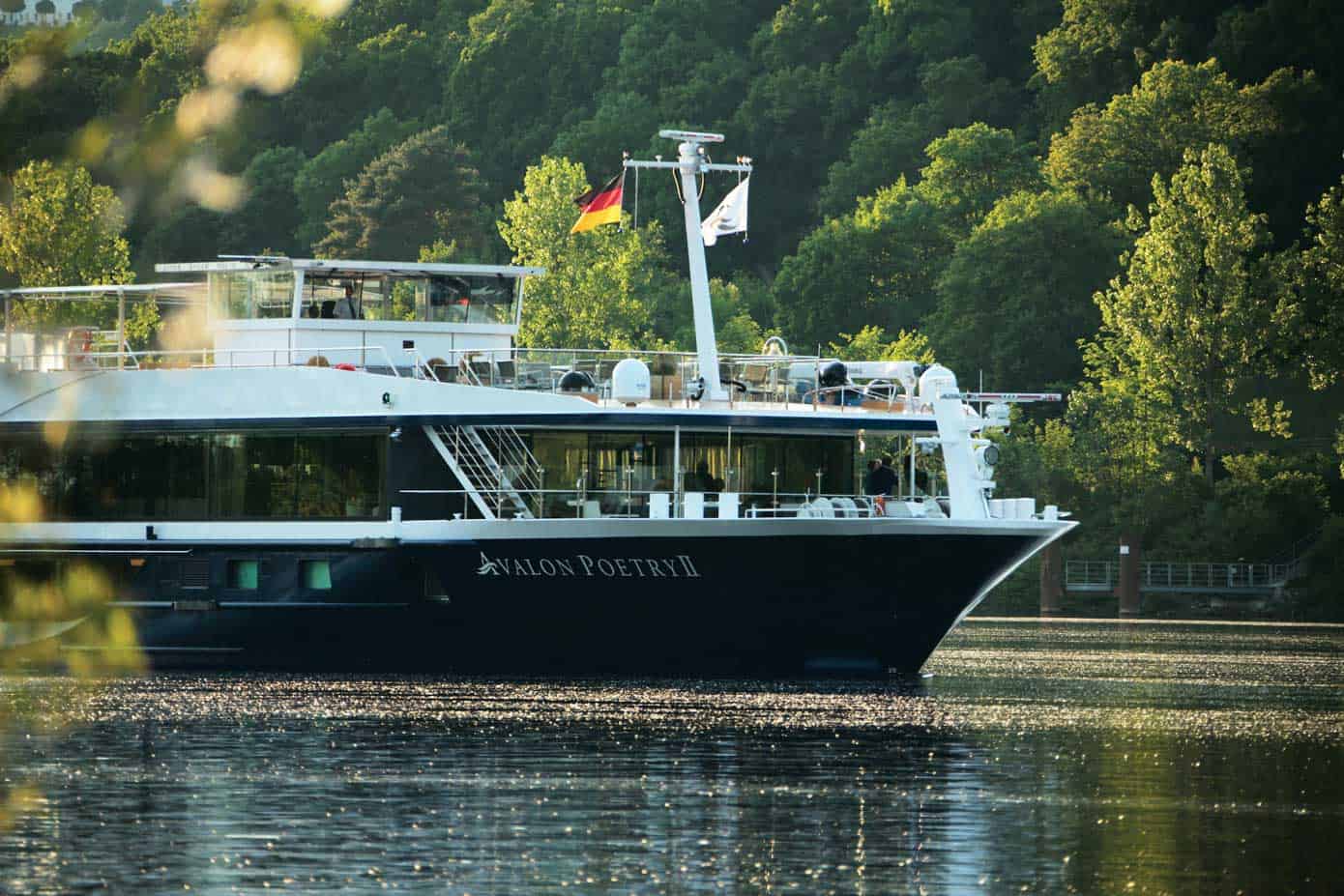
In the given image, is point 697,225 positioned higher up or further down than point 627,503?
higher up

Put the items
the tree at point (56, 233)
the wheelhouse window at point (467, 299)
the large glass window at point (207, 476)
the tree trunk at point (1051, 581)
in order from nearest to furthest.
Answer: the large glass window at point (207, 476), the wheelhouse window at point (467, 299), the tree at point (56, 233), the tree trunk at point (1051, 581)

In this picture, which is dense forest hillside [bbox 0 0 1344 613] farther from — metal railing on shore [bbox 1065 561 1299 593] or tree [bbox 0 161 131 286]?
metal railing on shore [bbox 1065 561 1299 593]

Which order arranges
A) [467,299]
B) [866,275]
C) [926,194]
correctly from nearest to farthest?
[467,299], [866,275], [926,194]

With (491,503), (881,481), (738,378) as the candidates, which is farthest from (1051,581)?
(491,503)

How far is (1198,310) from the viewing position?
9281cm

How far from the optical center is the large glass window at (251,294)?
51.0 meters

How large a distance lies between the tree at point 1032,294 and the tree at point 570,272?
15.8 metres

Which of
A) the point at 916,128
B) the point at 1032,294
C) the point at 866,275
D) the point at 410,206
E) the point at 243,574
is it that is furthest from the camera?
the point at 916,128

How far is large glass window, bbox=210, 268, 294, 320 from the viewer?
5103cm

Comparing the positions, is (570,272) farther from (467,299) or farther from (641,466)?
(641,466)

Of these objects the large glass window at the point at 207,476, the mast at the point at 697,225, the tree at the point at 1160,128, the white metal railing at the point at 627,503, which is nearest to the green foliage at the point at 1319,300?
the tree at the point at 1160,128

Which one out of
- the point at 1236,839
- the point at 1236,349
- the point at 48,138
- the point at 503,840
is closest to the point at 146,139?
the point at 48,138

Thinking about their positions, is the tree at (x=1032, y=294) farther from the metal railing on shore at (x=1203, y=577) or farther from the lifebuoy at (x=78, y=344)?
the lifebuoy at (x=78, y=344)

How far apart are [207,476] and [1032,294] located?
66644mm
